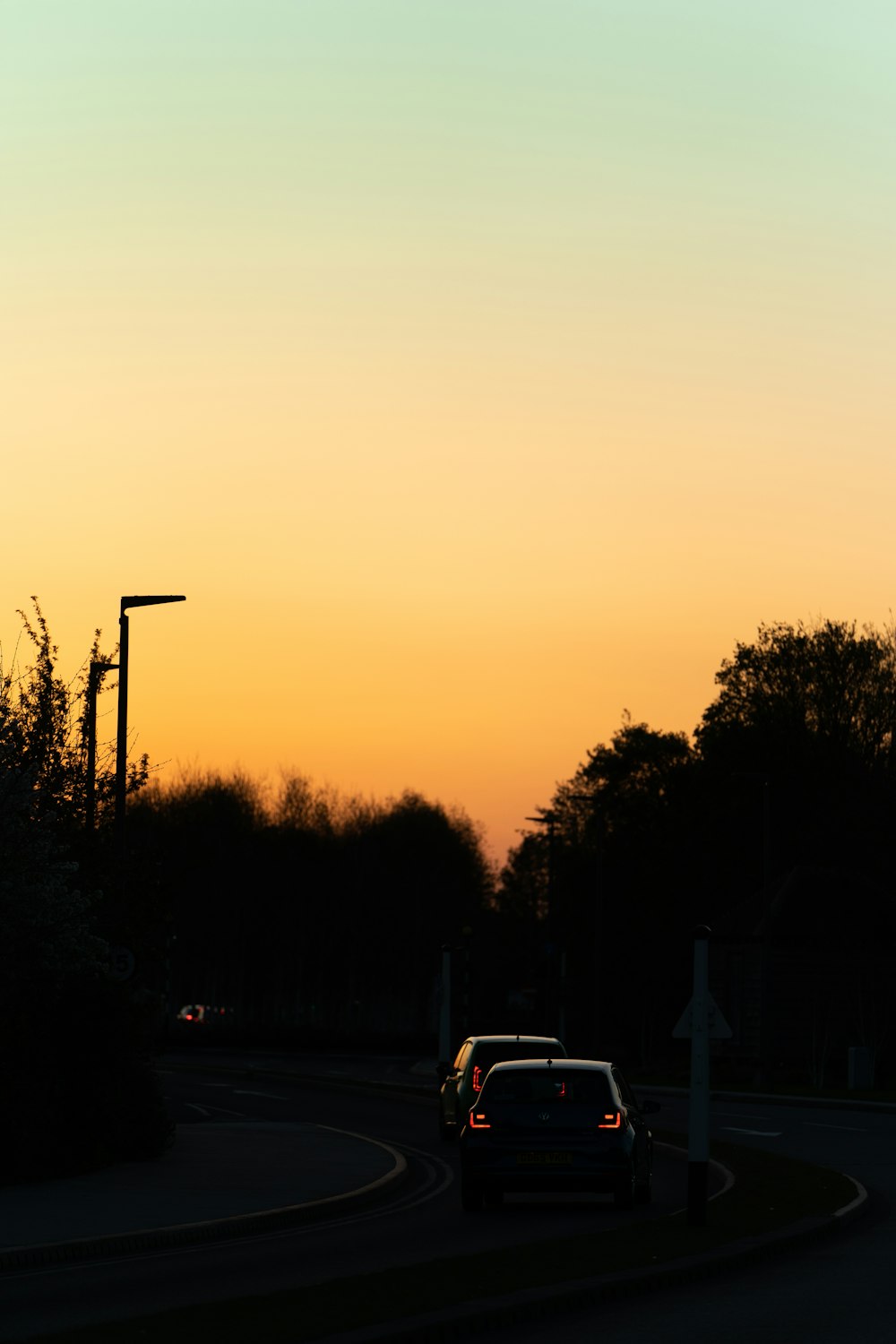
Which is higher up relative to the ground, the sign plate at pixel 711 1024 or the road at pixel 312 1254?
the sign plate at pixel 711 1024

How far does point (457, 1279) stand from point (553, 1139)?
7.02 meters

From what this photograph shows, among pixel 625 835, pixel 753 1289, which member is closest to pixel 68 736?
pixel 753 1289

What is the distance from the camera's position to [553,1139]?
21391 mm

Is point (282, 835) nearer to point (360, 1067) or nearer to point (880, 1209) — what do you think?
point (360, 1067)

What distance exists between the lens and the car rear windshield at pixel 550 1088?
21.7 metres

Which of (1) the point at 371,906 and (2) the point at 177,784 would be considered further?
(2) the point at 177,784

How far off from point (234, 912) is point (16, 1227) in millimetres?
99507

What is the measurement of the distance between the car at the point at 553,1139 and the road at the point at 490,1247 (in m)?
0.32

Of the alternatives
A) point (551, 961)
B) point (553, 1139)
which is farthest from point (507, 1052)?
point (551, 961)

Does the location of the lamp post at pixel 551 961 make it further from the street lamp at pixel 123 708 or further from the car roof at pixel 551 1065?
the car roof at pixel 551 1065

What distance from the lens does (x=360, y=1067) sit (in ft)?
240

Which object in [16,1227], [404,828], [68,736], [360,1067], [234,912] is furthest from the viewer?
[404,828]

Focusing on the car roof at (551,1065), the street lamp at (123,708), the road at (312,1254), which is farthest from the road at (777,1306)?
the street lamp at (123,708)

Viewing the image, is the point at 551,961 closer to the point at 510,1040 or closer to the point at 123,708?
the point at 123,708
